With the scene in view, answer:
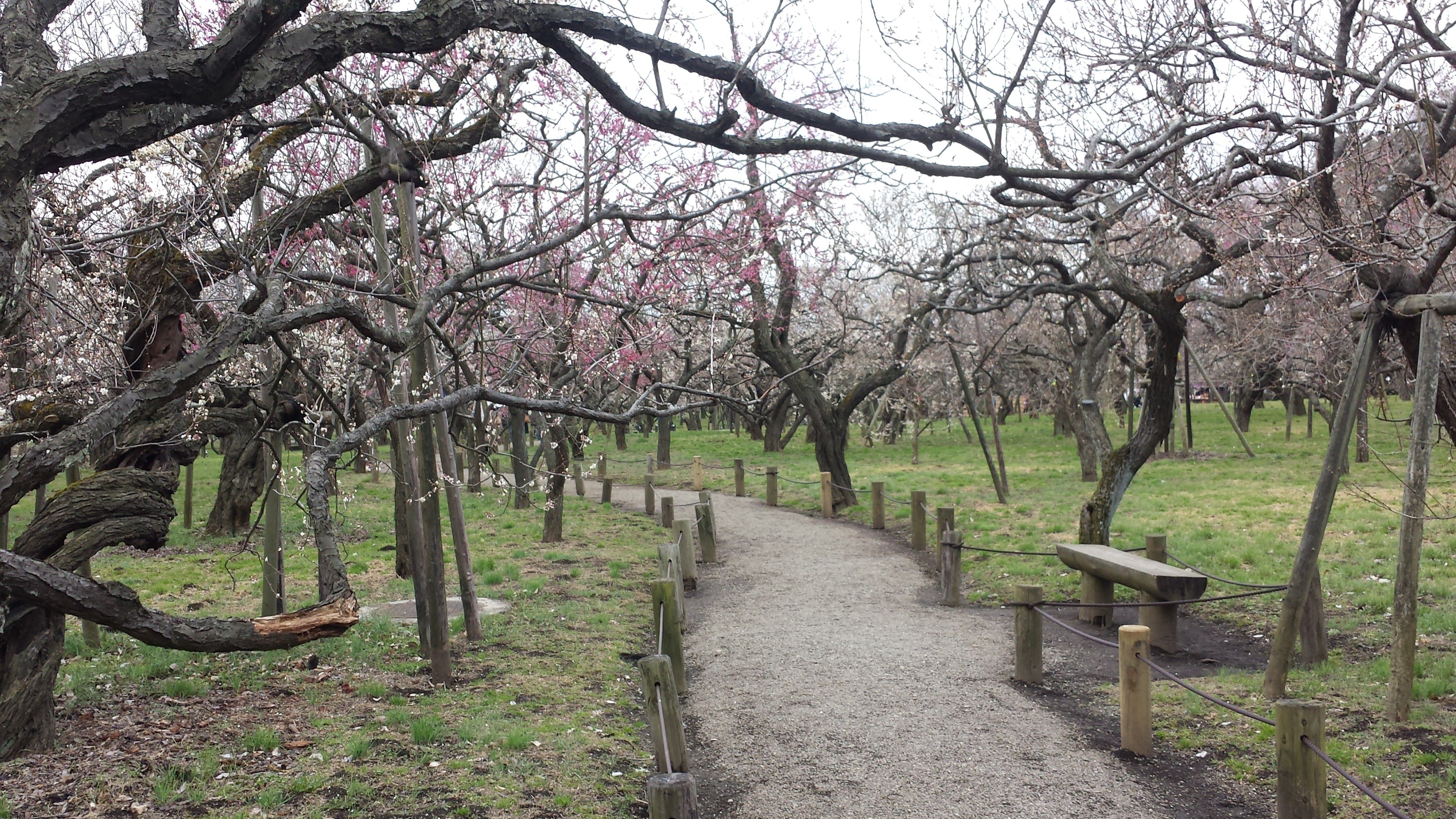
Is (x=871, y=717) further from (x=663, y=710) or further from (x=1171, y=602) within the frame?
(x=1171, y=602)

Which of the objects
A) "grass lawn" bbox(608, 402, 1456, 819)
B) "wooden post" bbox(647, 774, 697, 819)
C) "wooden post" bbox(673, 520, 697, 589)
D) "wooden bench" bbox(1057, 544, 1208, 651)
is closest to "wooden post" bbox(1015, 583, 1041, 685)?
"grass lawn" bbox(608, 402, 1456, 819)

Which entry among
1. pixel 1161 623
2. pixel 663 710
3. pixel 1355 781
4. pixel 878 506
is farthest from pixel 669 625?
pixel 878 506

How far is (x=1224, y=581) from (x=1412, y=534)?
121 centimetres

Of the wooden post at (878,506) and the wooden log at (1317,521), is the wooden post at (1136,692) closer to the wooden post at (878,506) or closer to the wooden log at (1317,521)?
the wooden log at (1317,521)

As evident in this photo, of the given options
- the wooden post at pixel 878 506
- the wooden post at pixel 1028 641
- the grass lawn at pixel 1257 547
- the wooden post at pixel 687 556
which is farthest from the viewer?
the wooden post at pixel 878 506

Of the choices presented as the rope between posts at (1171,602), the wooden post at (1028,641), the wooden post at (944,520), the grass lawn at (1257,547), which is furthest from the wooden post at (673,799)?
the wooden post at (944,520)

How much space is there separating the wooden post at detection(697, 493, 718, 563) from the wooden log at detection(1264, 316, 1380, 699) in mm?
8120

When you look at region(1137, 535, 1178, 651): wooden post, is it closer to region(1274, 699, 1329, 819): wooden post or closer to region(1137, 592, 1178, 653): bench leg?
region(1137, 592, 1178, 653): bench leg

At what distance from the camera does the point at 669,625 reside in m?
6.97

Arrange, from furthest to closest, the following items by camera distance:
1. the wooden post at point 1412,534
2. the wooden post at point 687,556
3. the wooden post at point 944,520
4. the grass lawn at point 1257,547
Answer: the wooden post at point 687,556
the wooden post at point 944,520
the wooden post at point 1412,534
the grass lawn at point 1257,547

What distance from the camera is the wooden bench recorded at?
7.80m

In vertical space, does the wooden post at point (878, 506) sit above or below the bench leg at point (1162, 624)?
above

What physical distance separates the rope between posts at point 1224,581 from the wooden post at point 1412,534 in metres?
0.82

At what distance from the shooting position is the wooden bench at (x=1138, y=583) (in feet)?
25.6
